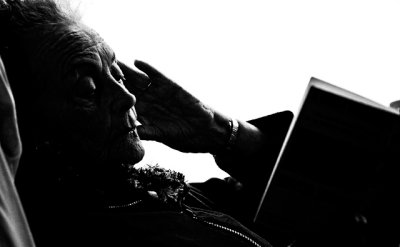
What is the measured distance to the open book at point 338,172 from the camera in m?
0.91

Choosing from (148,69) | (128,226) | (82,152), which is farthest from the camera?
(148,69)

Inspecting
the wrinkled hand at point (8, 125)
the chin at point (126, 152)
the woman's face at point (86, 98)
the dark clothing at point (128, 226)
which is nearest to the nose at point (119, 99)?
the woman's face at point (86, 98)

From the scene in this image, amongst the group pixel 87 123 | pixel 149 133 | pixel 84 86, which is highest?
pixel 84 86

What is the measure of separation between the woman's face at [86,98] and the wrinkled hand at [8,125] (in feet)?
1.36

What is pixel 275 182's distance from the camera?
101 cm

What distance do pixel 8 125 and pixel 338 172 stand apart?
31.5 inches

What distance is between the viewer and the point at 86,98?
3.51 feet

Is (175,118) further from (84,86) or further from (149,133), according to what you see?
(84,86)

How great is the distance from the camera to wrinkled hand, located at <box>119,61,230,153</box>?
1536 millimetres

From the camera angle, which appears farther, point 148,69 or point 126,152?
point 148,69

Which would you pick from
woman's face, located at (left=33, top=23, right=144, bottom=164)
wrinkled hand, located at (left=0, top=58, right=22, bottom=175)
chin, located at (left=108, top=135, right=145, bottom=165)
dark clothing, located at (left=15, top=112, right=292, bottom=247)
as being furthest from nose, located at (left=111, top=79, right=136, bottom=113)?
wrinkled hand, located at (left=0, top=58, right=22, bottom=175)

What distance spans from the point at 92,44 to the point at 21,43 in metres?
0.20

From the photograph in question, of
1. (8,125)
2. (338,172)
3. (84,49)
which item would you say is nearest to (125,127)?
(84,49)

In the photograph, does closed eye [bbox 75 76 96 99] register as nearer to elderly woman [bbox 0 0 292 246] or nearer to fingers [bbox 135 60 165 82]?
elderly woman [bbox 0 0 292 246]
